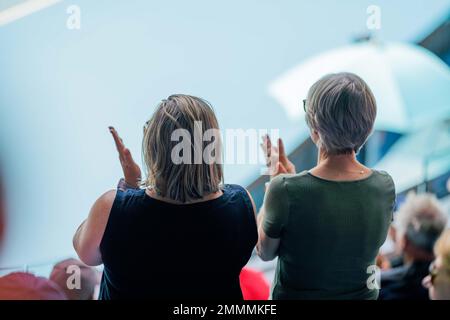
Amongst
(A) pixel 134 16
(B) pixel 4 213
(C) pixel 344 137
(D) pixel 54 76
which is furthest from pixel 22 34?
(C) pixel 344 137

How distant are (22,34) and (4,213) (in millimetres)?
654

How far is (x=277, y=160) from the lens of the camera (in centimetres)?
198

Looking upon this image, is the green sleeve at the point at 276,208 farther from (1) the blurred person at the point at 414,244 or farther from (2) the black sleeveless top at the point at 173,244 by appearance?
(1) the blurred person at the point at 414,244

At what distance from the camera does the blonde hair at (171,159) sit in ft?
5.41

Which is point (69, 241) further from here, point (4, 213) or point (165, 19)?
point (165, 19)

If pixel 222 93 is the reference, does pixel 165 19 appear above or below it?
above

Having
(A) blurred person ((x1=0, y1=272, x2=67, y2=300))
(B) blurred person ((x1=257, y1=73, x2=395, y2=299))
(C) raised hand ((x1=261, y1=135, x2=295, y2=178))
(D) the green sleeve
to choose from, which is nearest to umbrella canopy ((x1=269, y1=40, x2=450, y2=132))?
(C) raised hand ((x1=261, y1=135, x2=295, y2=178))

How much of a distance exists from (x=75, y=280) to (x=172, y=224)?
26.1 inches

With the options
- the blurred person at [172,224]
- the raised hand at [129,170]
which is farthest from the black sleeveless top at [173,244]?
the raised hand at [129,170]

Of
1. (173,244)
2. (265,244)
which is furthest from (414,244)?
(173,244)

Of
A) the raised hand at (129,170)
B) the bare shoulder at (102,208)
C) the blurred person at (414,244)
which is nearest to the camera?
the bare shoulder at (102,208)

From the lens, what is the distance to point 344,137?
174cm

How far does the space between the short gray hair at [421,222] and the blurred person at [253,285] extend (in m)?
0.53

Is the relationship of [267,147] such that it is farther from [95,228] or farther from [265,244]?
[95,228]
